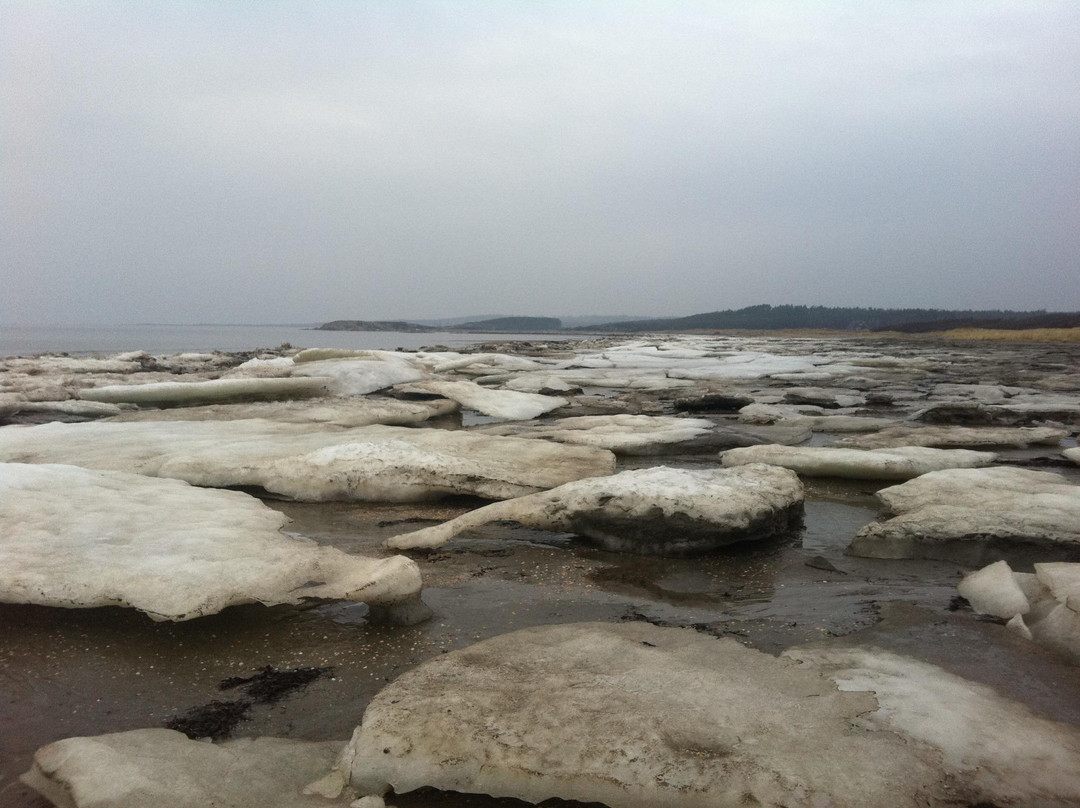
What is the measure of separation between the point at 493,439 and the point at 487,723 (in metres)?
4.96

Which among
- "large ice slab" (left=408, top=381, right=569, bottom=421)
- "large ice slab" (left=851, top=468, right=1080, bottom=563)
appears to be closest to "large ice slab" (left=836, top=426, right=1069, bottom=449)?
"large ice slab" (left=851, top=468, right=1080, bottom=563)

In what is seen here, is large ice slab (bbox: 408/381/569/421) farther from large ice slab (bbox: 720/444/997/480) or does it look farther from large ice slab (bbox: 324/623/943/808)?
large ice slab (bbox: 324/623/943/808)

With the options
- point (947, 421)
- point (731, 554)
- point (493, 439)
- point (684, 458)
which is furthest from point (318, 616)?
point (947, 421)

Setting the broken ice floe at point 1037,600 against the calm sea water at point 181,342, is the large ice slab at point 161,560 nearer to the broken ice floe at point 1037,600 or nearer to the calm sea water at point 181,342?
the broken ice floe at point 1037,600

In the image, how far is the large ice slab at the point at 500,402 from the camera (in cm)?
1058

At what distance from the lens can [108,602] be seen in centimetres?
319

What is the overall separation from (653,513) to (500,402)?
22.0 ft

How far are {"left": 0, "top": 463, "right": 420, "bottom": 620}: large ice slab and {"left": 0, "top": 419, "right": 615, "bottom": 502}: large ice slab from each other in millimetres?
1400

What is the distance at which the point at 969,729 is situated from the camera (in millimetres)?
2283

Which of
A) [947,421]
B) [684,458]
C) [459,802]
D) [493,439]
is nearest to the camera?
[459,802]

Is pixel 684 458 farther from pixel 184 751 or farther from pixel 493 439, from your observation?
pixel 184 751

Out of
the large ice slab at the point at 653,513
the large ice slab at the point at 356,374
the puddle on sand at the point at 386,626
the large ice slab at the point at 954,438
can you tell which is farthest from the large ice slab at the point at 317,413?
the large ice slab at the point at 954,438

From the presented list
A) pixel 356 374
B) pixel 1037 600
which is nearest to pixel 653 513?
pixel 1037 600

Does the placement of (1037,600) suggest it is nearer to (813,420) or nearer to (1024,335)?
(813,420)
